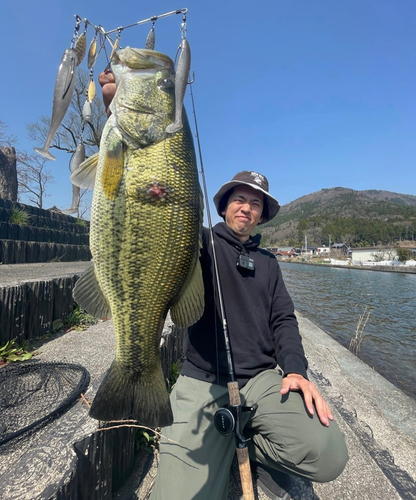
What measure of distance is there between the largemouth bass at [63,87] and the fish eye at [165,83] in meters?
0.59

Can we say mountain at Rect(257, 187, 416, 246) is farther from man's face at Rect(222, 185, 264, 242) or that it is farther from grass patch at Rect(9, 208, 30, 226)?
man's face at Rect(222, 185, 264, 242)

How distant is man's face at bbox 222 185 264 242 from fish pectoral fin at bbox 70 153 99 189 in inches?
61.4

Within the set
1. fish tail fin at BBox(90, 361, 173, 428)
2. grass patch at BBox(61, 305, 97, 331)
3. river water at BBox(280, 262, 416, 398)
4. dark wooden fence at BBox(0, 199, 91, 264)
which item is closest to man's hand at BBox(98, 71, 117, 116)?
fish tail fin at BBox(90, 361, 173, 428)

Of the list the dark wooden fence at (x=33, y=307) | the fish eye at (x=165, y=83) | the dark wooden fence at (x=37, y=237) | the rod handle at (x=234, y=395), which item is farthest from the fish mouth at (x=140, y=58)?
the dark wooden fence at (x=37, y=237)

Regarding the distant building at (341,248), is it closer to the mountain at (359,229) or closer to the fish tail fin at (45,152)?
the mountain at (359,229)

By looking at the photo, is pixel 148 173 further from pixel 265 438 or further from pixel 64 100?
pixel 265 438

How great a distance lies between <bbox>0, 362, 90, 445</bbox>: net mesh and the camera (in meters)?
2.16

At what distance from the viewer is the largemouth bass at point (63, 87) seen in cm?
187

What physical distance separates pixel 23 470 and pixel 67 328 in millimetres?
2969

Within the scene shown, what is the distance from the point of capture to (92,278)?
183cm

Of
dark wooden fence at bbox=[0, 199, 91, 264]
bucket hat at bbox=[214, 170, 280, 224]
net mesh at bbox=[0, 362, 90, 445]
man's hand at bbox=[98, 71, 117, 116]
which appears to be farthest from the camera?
dark wooden fence at bbox=[0, 199, 91, 264]

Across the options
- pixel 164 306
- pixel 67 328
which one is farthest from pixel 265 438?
pixel 67 328

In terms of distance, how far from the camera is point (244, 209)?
3.02 metres

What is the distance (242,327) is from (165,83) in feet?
6.89
